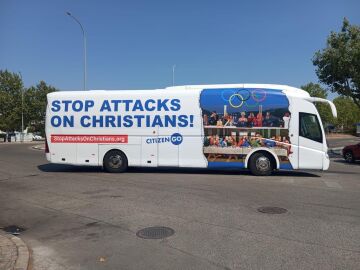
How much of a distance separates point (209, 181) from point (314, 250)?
7273mm

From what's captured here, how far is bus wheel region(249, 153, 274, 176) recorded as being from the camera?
1462 cm

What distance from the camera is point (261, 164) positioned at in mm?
14664

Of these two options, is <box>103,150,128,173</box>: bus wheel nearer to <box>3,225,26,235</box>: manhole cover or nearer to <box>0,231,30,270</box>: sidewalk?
<box>3,225,26,235</box>: manhole cover

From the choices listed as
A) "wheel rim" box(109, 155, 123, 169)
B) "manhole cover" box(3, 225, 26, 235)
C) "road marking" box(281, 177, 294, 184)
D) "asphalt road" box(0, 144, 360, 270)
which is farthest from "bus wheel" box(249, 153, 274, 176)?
"manhole cover" box(3, 225, 26, 235)

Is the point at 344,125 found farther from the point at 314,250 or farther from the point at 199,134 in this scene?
the point at 314,250

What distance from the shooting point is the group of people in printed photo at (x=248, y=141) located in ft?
47.5

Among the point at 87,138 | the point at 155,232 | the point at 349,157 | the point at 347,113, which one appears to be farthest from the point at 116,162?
the point at 347,113

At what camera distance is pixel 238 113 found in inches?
579

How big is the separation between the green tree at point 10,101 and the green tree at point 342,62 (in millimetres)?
53160

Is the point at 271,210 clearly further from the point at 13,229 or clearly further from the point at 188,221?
the point at 13,229

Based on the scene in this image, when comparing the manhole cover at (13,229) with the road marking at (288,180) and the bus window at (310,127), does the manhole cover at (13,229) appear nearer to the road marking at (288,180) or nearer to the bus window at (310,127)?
the road marking at (288,180)

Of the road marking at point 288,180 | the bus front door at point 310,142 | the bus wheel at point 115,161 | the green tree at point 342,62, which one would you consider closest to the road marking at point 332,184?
the road marking at point 288,180

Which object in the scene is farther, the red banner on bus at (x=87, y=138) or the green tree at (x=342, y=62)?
the green tree at (x=342, y=62)

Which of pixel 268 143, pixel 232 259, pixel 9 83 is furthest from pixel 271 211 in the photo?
pixel 9 83
